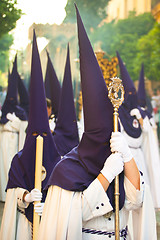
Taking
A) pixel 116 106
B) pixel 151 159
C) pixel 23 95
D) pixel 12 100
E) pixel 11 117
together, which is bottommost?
pixel 116 106

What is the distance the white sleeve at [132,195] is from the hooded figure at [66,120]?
96.5 inches

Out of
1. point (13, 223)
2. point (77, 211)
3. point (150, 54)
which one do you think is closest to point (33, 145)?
point (13, 223)

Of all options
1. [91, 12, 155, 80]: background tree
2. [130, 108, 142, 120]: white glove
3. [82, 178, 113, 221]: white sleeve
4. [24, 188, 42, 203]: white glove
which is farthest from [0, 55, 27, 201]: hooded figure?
[91, 12, 155, 80]: background tree

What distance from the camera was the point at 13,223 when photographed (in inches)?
158

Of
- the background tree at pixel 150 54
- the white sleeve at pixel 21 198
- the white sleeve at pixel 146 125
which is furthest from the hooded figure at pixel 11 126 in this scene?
the background tree at pixel 150 54

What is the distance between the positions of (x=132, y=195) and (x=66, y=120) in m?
2.57

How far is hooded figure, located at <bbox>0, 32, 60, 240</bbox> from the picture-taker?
12.7 ft

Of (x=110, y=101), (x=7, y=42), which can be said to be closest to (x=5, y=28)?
(x=7, y=42)

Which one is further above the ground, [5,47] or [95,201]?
[5,47]

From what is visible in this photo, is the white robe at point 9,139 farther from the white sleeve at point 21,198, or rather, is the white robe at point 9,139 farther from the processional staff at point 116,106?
the processional staff at point 116,106

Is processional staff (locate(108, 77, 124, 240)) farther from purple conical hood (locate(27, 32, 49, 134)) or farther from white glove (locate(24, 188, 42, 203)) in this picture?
purple conical hood (locate(27, 32, 49, 134))

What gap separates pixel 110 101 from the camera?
118 inches

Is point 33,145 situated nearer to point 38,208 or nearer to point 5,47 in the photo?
point 38,208

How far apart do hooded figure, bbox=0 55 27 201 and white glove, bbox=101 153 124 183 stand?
5.32m
